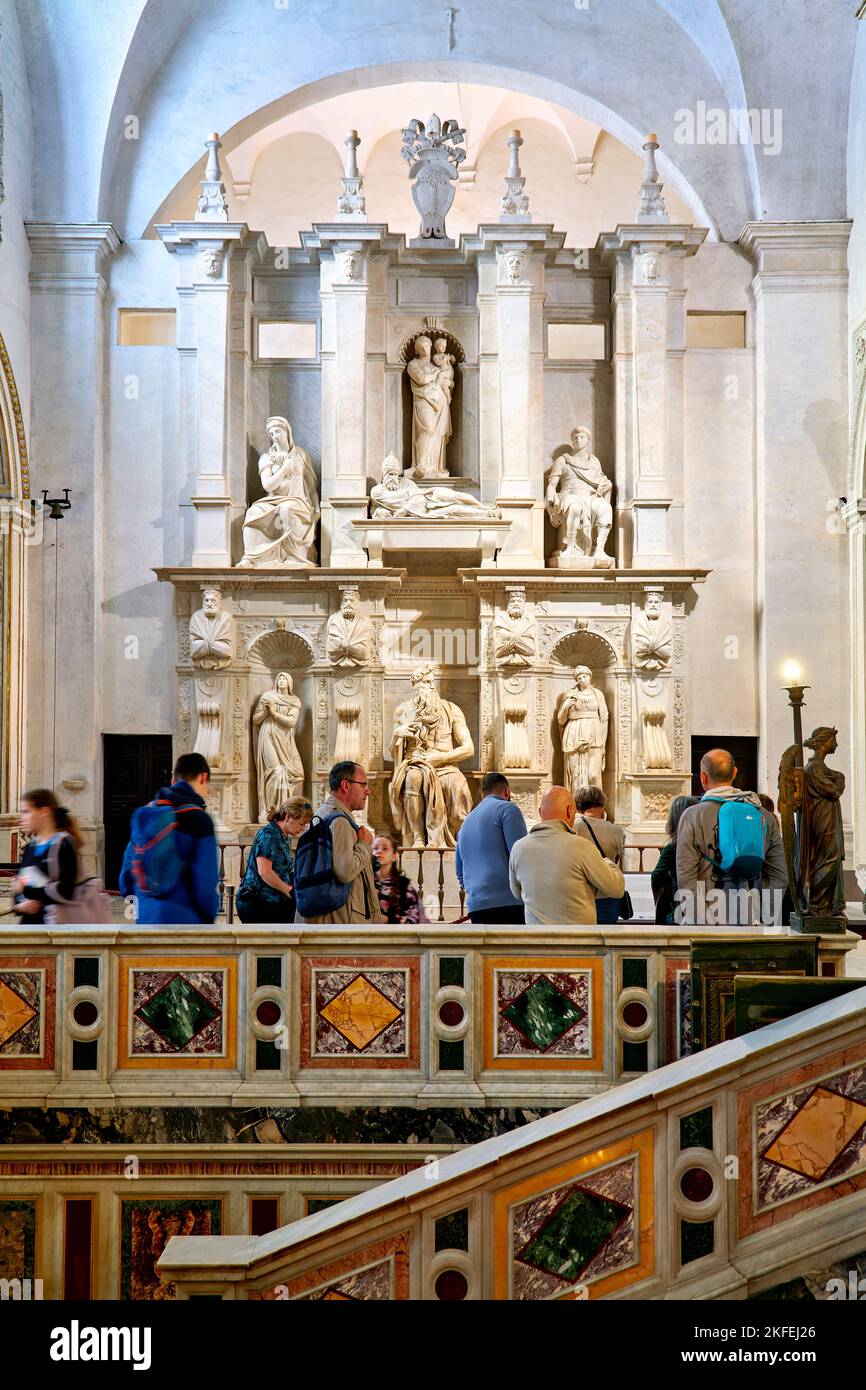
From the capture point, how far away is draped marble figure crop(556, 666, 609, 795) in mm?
13625

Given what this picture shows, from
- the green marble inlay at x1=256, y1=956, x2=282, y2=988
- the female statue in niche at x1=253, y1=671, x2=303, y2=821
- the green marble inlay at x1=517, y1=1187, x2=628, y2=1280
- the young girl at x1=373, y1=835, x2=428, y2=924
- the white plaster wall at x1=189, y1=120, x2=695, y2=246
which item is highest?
the white plaster wall at x1=189, y1=120, x2=695, y2=246

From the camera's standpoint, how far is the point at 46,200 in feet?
47.2

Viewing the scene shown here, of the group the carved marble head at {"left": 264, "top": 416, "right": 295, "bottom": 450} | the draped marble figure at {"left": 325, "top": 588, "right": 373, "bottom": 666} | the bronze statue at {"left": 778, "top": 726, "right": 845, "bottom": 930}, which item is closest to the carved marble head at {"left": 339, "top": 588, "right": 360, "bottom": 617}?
the draped marble figure at {"left": 325, "top": 588, "right": 373, "bottom": 666}

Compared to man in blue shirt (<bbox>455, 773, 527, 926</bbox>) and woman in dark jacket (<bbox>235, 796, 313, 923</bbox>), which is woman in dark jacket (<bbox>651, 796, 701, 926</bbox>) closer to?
man in blue shirt (<bbox>455, 773, 527, 926</bbox>)

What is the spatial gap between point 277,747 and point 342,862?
25.7 feet

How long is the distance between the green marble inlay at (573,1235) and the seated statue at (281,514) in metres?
10.1

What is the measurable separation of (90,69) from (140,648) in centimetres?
580

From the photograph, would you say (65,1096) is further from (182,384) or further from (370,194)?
(370,194)

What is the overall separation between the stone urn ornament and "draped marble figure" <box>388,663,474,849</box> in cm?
472

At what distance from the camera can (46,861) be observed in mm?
6164

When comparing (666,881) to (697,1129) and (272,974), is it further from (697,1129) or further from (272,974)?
(697,1129)

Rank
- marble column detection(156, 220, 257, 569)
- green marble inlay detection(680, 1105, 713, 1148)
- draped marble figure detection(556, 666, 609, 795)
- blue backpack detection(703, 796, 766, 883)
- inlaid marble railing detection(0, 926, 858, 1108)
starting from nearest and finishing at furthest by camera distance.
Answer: green marble inlay detection(680, 1105, 713, 1148), inlaid marble railing detection(0, 926, 858, 1108), blue backpack detection(703, 796, 766, 883), draped marble figure detection(556, 666, 609, 795), marble column detection(156, 220, 257, 569)

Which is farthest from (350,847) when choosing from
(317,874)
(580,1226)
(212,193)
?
(212,193)
